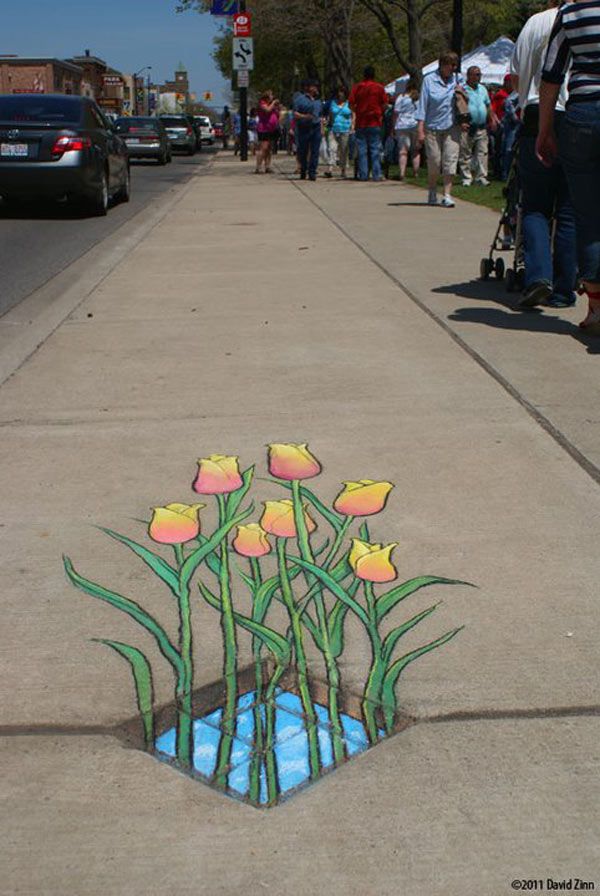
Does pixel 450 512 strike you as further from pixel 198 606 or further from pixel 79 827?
pixel 79 827

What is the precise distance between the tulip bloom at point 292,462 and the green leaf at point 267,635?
108cm

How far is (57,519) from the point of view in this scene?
3809 millimetres

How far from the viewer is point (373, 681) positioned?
2.77 meters

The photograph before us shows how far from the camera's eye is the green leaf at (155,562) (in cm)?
331

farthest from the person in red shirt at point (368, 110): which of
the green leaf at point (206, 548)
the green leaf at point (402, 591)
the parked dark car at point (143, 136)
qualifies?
the green leaf at point (402, 591)

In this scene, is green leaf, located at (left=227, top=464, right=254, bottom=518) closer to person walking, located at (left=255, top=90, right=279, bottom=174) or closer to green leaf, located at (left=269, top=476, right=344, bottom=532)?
green leaf, located at (left=269, top=476, right=344, bottom=532)

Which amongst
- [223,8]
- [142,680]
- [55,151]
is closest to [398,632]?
[142,680]

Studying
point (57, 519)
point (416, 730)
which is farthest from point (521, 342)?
point (416, 730)

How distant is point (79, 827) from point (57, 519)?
5.63 feet

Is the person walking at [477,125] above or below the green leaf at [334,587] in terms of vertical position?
above

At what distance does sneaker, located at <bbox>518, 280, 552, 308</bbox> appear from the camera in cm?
698

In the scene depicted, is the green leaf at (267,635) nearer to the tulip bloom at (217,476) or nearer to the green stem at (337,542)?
the green stem at (337,542)

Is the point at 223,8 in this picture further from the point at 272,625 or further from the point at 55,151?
the point at 272,625

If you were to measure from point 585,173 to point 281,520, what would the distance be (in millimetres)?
3290
